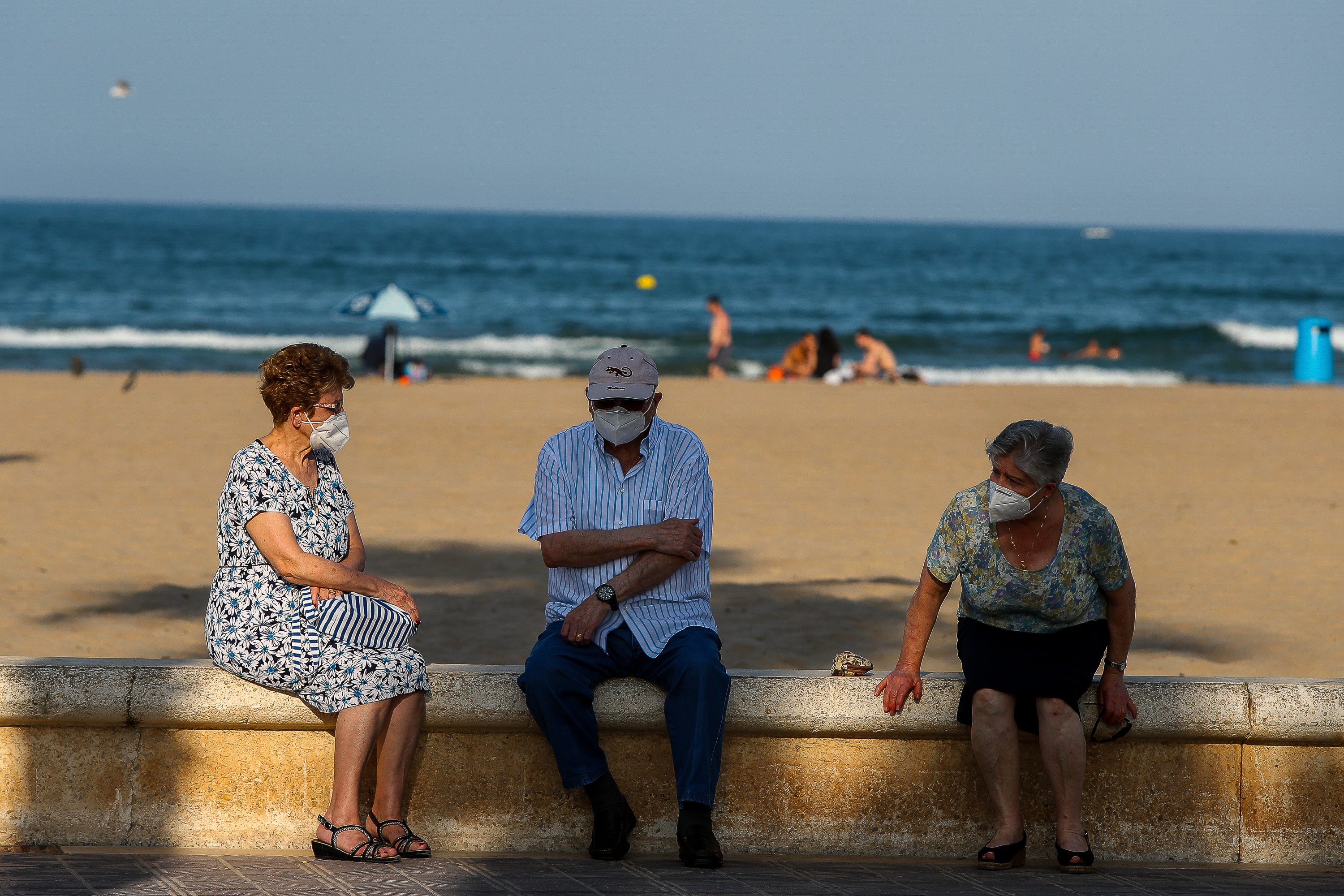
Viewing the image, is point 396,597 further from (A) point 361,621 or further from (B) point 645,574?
(B) point 645,574

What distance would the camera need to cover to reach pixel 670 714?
139 inches

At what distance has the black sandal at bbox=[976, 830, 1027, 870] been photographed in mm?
3561

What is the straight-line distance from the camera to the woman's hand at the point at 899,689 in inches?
141

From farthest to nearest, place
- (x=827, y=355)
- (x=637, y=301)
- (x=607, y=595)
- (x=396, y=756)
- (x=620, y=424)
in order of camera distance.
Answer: (x=637, y=301), (x=827, y=355), (x=620, y=424), (x=607, y=595), (x=396, y=756)

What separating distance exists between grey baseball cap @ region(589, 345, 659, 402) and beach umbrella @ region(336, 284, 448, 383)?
49.4 ft

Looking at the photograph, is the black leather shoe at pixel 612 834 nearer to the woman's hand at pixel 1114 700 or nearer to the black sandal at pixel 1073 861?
the black sandal at pixel 1073 861

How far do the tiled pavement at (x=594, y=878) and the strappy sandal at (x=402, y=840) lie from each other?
32mm

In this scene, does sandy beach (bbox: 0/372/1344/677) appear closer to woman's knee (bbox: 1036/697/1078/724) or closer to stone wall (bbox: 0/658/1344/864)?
stone wall (bbox: 0/658/1344/864)

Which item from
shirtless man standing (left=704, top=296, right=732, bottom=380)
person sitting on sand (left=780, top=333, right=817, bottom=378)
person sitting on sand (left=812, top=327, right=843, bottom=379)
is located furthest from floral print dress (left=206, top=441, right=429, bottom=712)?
shirtless man standing (left=704, top=296, right=732, bottom=380)

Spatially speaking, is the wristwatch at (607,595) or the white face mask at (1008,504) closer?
the white face mask at (1008,504)

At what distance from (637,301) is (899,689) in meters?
42.1

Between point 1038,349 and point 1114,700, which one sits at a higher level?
point 1038,349

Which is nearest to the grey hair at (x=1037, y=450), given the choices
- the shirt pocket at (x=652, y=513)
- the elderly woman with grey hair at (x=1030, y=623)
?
the elderly woman with grey hair at (x=1030, y=623)

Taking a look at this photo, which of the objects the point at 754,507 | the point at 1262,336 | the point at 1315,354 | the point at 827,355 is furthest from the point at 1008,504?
the point at 1262,336
